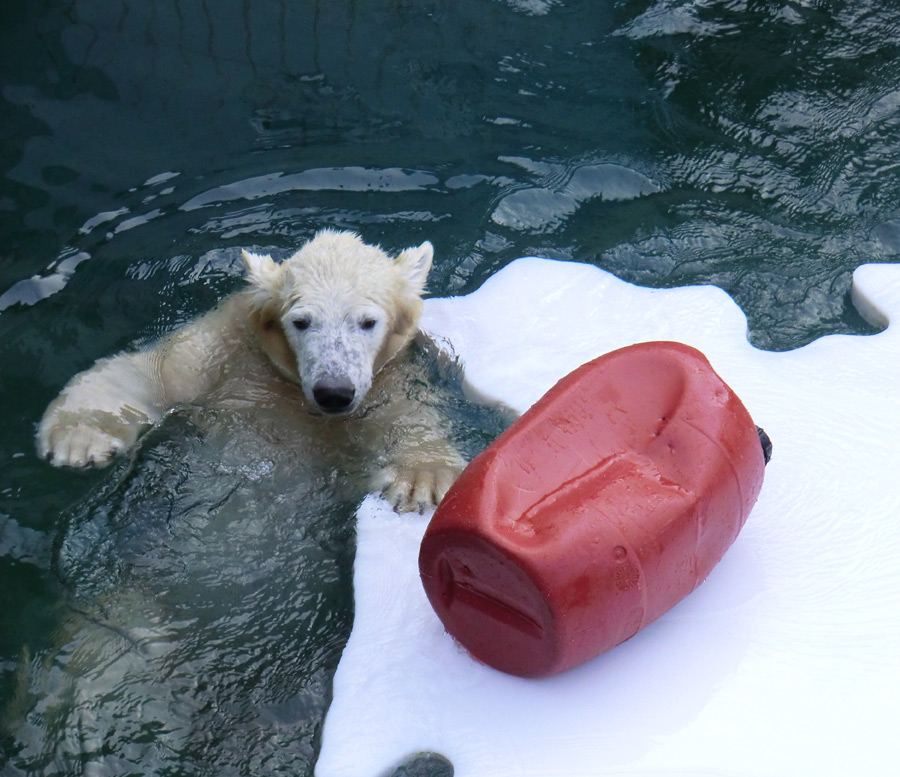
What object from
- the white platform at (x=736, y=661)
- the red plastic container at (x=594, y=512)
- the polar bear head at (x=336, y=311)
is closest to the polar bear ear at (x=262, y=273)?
the polar bear head at (x=336, y=311)

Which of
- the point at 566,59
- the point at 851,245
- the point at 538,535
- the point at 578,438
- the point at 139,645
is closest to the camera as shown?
the point at 538,535

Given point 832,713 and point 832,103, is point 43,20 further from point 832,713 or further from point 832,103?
point 832,713

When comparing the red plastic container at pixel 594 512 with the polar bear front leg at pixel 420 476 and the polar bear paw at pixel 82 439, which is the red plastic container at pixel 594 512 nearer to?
the polar bear front leg at pixel 420 476

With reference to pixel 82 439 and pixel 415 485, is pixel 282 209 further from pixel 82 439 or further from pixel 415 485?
A: pixel 415 485

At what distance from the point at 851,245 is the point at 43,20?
13.3 feet

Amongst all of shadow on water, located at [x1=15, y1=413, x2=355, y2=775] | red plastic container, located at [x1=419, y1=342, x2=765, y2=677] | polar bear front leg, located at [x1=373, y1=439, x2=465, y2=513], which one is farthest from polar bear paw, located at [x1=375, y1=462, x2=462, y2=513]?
red plastic container, located at [x1=419, y1=342, x2=765, y2=677]

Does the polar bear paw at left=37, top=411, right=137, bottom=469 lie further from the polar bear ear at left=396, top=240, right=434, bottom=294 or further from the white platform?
the polar bear ear at left=396, top=240, right=434, bottom=294

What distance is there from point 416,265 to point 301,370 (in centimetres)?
70

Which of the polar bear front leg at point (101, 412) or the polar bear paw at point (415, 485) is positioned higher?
the polar bear paw at point (415, 485)

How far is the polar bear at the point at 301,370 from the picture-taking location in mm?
3275

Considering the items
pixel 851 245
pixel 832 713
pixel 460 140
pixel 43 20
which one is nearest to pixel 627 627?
pixel 832 713

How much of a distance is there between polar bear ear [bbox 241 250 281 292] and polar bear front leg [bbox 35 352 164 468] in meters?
0.48

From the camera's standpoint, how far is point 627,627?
2.25 meters

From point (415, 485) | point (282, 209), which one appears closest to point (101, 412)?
point (415, 485)
